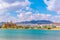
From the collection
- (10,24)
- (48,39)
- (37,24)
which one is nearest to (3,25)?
(10,24)

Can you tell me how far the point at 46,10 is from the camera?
12055 mm

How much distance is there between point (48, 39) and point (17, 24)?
1.86 metres

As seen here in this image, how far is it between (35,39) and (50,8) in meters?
2.12

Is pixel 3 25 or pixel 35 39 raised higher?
pixel 3 25

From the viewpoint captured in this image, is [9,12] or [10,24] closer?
[10,24]

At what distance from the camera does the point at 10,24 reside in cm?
1143

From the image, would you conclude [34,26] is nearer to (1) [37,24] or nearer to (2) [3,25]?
(1) [37,24]

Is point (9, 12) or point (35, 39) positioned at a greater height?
point (9, 12)

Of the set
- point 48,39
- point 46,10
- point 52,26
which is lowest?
point 48,39

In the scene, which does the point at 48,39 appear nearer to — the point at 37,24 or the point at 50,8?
the point at 37,24

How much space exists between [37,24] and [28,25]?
52cm

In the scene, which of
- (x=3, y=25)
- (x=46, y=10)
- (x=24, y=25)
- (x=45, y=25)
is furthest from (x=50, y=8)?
(x=3, y=25)

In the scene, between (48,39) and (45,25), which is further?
(45,25)

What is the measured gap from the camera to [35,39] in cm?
1142
